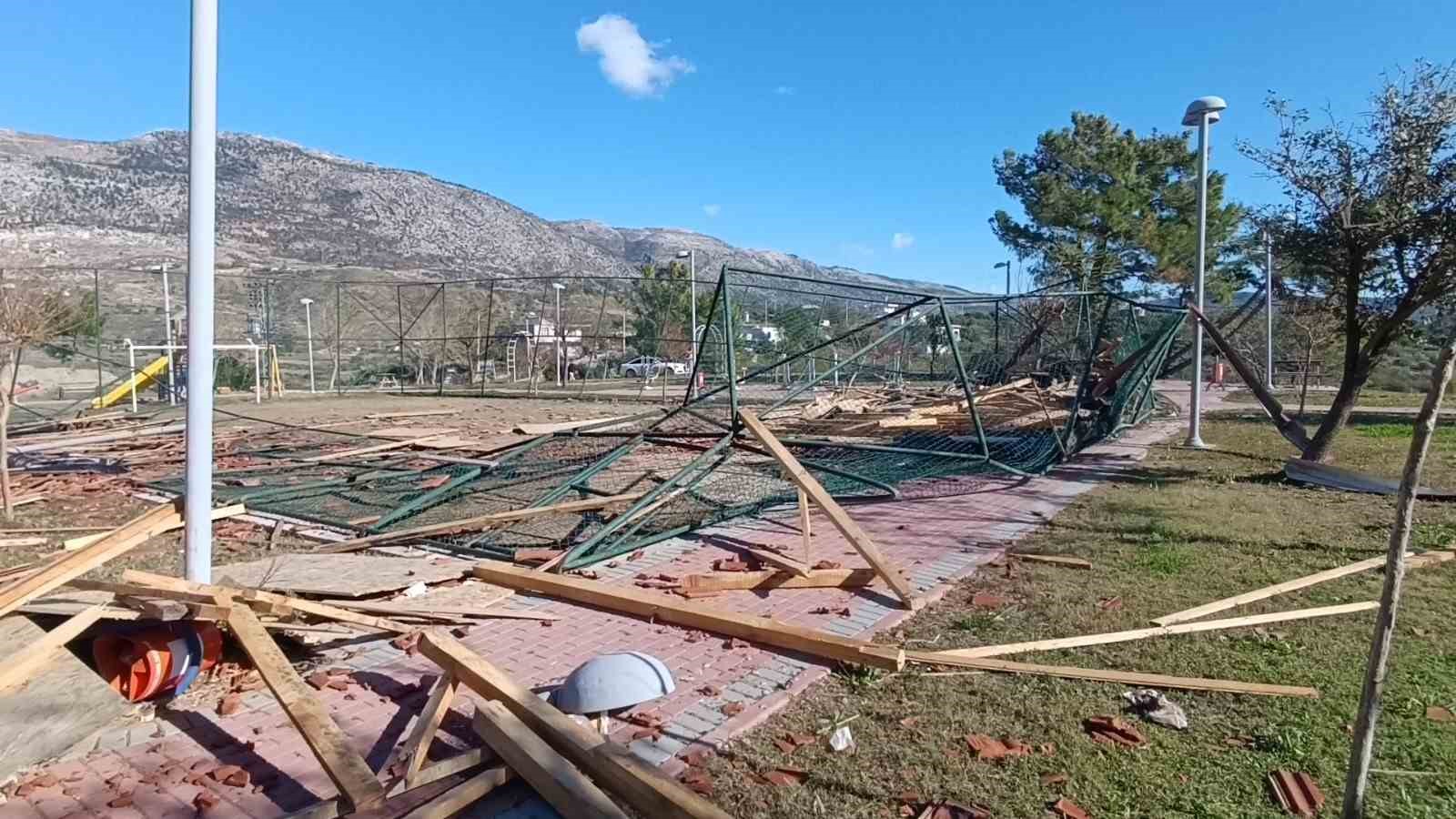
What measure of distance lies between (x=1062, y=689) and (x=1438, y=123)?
29.7 feet

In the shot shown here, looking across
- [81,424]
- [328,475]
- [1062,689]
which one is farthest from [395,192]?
[1062,689]

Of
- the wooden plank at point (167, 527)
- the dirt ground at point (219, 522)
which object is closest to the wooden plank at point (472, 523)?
the dirt ground at point (219, 522)

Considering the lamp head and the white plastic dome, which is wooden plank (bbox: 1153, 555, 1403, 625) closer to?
the white plastic dome

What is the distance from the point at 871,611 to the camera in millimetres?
5164

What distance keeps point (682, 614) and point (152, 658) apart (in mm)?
2440

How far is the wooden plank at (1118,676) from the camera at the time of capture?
378 cm

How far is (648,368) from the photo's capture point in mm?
30906

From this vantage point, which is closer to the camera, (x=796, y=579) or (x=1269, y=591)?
(x=1269, y=591)

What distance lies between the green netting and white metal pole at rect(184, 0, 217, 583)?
7.05ft

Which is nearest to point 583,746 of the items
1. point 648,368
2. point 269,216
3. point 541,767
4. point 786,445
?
point 541,767

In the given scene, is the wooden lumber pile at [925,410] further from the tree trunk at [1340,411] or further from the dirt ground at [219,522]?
the dirt ground at [219,522]

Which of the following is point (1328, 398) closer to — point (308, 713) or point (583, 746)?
point (583, 746)

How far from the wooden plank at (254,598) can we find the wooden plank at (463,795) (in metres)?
1.64

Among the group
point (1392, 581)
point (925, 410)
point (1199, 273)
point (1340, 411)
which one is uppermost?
point (1199, 273)
